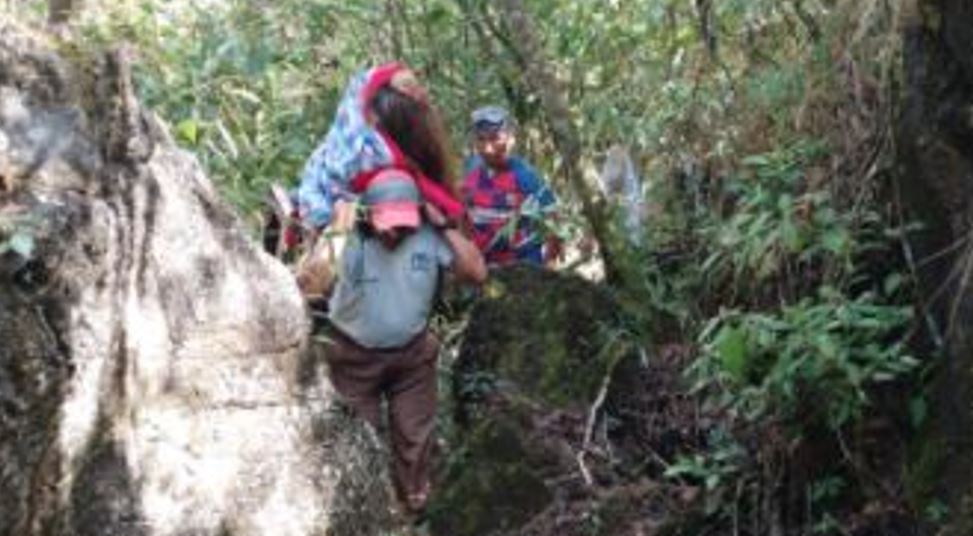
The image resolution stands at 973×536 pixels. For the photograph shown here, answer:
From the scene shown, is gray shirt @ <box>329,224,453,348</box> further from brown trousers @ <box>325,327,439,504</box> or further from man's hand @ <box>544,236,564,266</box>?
man's hand @ <box>544,236,564,266</box>

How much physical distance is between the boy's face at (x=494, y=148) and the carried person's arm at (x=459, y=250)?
1.85m

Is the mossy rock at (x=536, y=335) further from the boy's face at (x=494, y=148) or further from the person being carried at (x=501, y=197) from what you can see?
the boy's face at (x=494, y=148)

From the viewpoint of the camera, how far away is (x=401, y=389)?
20.1 feet

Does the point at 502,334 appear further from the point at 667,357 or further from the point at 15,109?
the point at 15,109

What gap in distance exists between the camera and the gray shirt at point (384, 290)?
234 inches

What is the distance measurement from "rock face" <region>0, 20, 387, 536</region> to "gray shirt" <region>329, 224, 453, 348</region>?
983 mm

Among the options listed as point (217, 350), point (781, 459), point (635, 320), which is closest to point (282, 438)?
point (217, 350)

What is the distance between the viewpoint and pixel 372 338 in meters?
6.00

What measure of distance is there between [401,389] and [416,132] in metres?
1.00

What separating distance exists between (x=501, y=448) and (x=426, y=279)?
29.4 inches

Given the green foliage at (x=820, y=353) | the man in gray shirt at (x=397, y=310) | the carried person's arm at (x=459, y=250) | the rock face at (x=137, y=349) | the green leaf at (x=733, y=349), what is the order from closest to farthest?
1. the rock face at (x=137, y=349)
2. the green foliage at (x=820, y=353)
3. the green leaf at (x=733, y=349)
4. the man in gray shirt at (x=397, y=310)
5. the carried person's arm at (x=459, y=250)

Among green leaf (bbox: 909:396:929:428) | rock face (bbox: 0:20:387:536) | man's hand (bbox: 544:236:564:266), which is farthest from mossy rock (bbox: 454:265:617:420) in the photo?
green leaf (bbox: 909:396:929:428)

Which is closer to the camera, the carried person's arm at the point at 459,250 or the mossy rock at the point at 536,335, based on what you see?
the carried person's arm at the point at 459,250

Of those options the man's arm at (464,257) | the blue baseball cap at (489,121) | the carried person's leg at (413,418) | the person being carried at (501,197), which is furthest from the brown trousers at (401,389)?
the blue baseball cap at (489,121)
